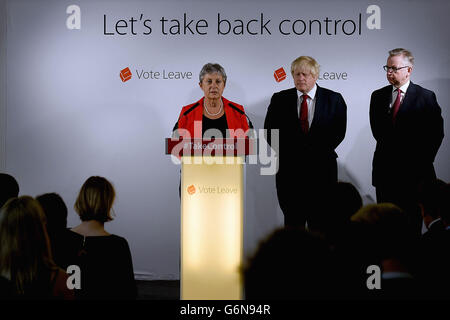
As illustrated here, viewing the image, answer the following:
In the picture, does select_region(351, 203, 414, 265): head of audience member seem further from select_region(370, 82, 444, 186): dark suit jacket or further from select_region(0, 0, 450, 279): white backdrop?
select_region(0, 0, 450, 279): white backdrop

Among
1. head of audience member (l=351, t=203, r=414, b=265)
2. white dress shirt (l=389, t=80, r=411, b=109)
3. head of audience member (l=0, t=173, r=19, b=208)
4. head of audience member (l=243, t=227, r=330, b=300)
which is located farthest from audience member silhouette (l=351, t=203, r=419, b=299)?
white dress shirt (l=389, t=80, r=411, b=109)

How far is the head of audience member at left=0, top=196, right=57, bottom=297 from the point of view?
1.95 meters

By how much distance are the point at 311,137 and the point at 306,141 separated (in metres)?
0.06

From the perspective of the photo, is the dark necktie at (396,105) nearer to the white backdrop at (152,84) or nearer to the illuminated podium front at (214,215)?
the white backdrop at (152,84)

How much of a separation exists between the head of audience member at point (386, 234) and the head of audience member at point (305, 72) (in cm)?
298

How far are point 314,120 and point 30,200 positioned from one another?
339cm

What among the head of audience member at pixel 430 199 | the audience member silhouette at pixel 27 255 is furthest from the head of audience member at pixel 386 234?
the audience member silhouette at pixel 27 255

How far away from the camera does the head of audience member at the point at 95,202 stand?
2729mm

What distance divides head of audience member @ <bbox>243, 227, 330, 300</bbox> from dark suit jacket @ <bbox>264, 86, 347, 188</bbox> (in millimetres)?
3779

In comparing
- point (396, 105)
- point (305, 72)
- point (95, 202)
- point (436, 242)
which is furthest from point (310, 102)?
point (95, 202)

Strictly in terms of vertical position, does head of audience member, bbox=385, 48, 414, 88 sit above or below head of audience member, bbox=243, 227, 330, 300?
above
